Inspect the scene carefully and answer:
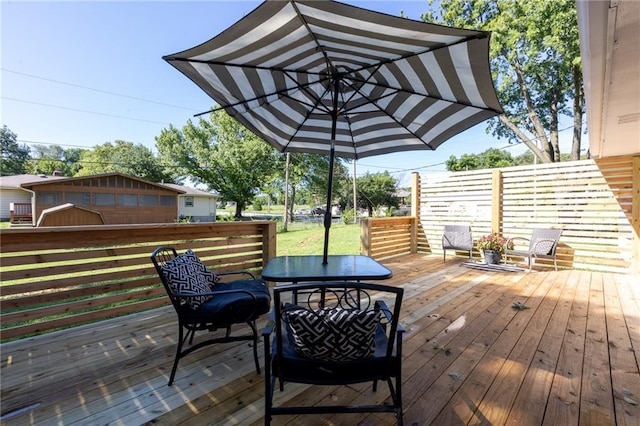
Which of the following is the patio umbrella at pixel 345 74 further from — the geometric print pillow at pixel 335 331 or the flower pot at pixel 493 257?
the flower pot at pixel 493 257

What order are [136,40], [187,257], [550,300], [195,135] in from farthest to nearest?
[195,135] → [136,40] → [550,300] → [187,257]

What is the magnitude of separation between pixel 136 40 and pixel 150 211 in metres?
13.0

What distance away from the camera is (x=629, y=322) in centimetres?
282

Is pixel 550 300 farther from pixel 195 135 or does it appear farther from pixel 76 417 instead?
pixel 195 135

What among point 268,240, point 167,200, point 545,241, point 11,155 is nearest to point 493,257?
point 545,241

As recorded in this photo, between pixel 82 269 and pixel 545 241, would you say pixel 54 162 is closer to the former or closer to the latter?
pixel 82 269

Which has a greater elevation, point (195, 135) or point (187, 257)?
point (195, 135)

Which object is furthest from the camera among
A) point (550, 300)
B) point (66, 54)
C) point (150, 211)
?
point (150, 211)

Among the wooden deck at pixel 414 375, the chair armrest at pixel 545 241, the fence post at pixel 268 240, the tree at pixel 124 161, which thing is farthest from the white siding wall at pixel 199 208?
the chair armrest at pixel 545 241

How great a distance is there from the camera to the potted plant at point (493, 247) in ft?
17.3

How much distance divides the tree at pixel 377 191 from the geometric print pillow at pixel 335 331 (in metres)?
30.9

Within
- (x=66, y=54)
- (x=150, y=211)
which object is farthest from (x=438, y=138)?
(x=150, y=211)

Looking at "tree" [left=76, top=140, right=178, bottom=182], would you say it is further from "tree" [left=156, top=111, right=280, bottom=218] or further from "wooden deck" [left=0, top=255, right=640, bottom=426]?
"wooden deck" [left=0, top=255, right=640, bottom=426]

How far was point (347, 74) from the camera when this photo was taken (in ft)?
6.91
